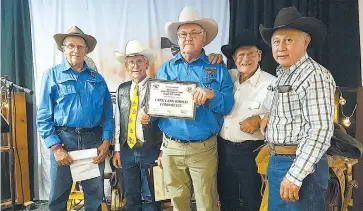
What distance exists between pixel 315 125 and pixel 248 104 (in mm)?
702

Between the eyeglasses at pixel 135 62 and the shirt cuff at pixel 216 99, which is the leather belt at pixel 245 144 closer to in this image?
the shirt cuff at pixel 216 99

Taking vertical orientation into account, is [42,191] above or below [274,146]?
below

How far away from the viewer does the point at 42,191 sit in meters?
3.20

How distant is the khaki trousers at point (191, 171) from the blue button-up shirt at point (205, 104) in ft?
0.18

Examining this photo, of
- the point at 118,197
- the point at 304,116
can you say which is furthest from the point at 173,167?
the point at 118,197

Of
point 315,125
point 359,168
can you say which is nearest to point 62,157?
point 315,125

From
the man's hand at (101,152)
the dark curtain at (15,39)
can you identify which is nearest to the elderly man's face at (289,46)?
the man's hand at (101,152)

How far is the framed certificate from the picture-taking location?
1.82 meters

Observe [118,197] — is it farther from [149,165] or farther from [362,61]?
[362,61]

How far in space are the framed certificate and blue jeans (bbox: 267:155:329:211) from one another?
1.68 feet

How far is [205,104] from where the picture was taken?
6.07 ft

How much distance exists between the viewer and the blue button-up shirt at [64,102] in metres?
2.04

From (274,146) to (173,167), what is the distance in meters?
0.64

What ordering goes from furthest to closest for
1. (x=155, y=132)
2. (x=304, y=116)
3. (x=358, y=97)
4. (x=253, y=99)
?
(x=358, y=97) < (x=155, y=132) < (x=253, y=99) < (x=304, y=116)
